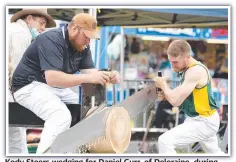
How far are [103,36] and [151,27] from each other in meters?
0.85

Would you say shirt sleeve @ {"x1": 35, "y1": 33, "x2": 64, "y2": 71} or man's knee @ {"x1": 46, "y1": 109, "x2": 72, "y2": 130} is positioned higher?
shirt sleeve @ {"x1": 35, "y1": 33, "x2": 64, "y2": 71}

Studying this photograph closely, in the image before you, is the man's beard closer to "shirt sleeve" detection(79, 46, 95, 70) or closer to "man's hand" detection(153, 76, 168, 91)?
"shirt sleeve" detection(79, 46, 95, 70)

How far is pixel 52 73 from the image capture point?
2820mm

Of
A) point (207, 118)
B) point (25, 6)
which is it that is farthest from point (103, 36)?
point (207, 118)

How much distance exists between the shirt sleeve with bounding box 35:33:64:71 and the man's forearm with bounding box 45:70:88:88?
37mm

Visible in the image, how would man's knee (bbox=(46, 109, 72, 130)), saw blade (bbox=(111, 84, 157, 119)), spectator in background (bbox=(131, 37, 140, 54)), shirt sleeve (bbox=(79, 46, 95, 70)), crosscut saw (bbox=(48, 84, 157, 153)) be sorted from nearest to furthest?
crosscut saw (bbox=(48, 84, 157, 153)) < man's knee (bbox=(46, 109, 72, 130)) < saw blade (bbox=(111, 84, 157, 119)) < shirt sleeve (bbox=(79, 46, 95, 70)) < spectator in background (bbox=(131, 37, 140, 54))

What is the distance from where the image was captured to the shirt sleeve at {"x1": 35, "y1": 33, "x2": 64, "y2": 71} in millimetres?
2838

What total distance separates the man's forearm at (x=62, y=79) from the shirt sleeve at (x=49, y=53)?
37 millimetres

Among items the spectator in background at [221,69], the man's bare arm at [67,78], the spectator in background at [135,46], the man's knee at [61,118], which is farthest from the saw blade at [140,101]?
the spectator in background at [135,46]

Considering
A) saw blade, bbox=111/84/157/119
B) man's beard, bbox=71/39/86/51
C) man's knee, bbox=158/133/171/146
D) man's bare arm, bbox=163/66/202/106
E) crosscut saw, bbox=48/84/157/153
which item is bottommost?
man's knee, bbox=158/133/171/146

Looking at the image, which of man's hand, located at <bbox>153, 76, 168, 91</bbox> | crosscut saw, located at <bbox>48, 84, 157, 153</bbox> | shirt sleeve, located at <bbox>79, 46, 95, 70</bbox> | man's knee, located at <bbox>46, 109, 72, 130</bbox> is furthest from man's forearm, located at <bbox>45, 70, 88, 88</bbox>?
man's hand, located at <bbox>153, 76, 168, 91</bbox>

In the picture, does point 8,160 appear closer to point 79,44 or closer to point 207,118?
point 79,44

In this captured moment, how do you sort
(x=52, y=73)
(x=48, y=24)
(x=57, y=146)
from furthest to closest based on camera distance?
(x=48, y=24) < (x=52, y=73) < (x=57, y=146)

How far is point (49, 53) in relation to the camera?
112 inches
